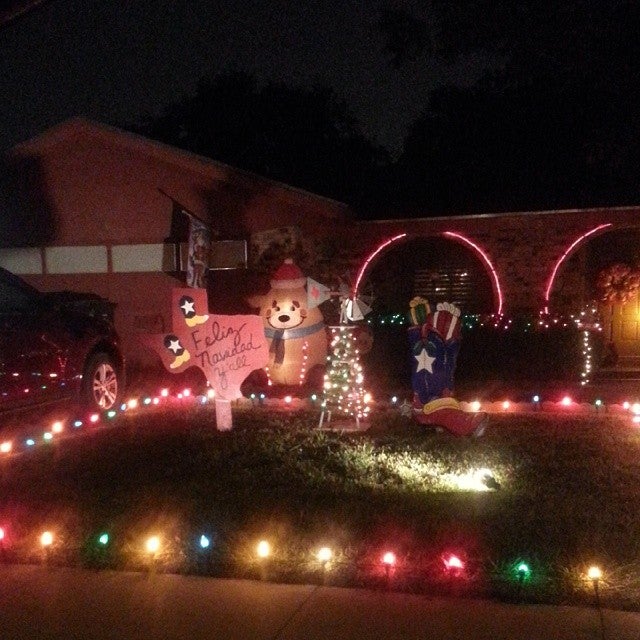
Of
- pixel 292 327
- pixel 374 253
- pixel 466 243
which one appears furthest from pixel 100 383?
pixel 466 243

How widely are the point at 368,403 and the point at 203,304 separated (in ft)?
6.84

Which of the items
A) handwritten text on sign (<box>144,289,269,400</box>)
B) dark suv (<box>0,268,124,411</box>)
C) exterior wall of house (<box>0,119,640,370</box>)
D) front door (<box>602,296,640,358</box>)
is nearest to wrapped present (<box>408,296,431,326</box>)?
handwritten text on sign (<box>144,289,269,400</box>)

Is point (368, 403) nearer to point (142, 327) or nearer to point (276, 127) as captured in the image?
point (142, 327)

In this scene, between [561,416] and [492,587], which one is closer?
[492,587]

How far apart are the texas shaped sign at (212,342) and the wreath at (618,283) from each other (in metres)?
6.89

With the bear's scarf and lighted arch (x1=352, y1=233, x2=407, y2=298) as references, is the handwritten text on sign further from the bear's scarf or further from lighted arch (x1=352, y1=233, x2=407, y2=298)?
lighted arch (x1=352, y1=233, x2=407, y2=298)

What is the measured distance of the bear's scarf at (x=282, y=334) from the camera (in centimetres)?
1039

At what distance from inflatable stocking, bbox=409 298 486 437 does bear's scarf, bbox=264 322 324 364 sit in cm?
245

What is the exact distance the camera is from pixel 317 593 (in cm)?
513

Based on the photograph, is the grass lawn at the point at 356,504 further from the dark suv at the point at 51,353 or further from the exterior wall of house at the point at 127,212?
the exterior wall of house at the point at 127,212

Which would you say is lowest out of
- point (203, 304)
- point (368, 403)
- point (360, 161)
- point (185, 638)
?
point (185, 638)

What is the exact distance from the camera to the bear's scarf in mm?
10391

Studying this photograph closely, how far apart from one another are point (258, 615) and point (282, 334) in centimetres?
573

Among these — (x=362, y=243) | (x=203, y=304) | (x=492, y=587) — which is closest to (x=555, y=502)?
(x=492, y=587)
